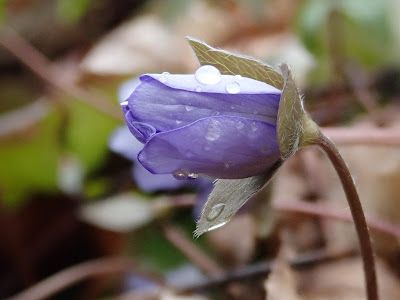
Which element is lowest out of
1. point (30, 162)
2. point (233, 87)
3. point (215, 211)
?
point (30, 162)

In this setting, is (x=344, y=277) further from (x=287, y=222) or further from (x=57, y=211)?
(x=57, y=211)

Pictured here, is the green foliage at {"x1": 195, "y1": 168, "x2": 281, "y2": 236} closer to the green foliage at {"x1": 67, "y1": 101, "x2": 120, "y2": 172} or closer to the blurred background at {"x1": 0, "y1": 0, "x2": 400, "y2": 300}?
the blurred background at {"x1": 0, "y1": 0, "x2": 400, "y2": 300}

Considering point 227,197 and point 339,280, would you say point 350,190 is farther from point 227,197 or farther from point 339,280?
point 339,280

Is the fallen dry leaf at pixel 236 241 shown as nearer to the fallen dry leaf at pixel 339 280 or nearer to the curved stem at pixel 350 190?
the fallen dry leaf at pixel 339 280

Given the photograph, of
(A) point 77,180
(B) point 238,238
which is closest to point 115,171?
(A) point 77,180

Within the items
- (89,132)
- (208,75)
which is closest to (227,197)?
(208,75)
